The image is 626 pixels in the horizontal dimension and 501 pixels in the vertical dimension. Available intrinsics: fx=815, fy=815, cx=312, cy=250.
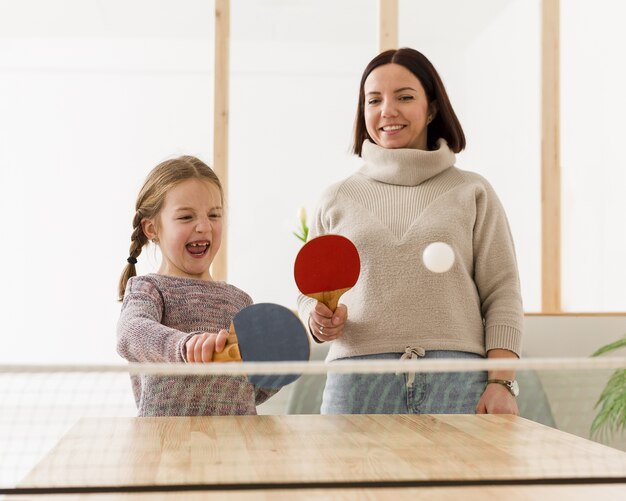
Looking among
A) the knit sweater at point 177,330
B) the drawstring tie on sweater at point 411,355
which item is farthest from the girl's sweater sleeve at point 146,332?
the drawstring tie on sweater at point 411,355

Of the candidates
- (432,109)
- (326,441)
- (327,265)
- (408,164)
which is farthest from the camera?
(432,109)

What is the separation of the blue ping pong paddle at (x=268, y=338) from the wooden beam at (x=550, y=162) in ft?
11.8

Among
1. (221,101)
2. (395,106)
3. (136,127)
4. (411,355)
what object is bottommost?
(411,355)

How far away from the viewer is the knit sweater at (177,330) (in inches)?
71.8

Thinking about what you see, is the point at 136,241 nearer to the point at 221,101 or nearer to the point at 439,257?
the point at 439,257

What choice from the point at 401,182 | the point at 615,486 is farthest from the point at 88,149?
the point at 615,486

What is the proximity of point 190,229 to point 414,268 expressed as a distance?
564 millimetres

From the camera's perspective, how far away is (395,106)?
84.7 inches

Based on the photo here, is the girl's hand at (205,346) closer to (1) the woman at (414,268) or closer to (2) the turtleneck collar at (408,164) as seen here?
(1) the woman at (414,268)

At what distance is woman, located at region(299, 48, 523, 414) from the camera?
1957mm

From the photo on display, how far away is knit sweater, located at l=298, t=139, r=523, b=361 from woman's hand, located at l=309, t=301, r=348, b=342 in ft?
0.25

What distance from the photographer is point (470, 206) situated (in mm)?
2080

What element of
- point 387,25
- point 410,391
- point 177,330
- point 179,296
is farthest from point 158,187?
point 387,25

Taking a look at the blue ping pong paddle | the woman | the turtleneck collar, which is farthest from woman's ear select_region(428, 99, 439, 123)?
the blue ping pong paddle
